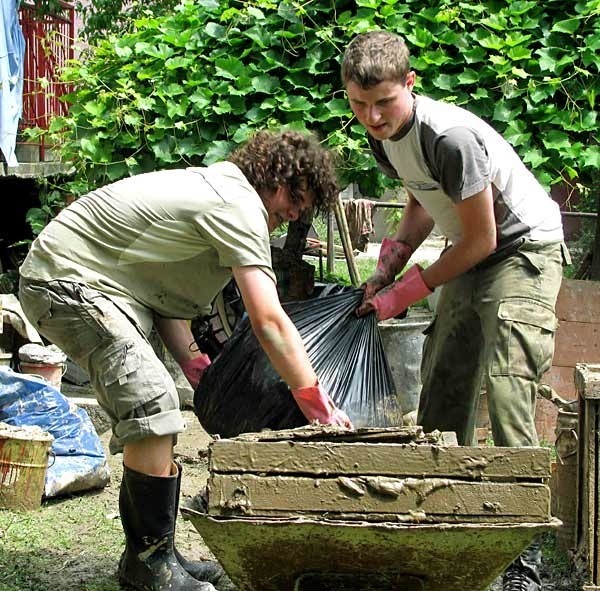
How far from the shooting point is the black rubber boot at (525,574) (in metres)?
3.41

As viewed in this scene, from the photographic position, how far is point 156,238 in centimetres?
320

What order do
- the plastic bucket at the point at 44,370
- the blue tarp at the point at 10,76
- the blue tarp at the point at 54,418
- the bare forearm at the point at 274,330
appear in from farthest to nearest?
the blue tarp at the point at 10,76 < the plastic bucket at the point at 44,370 < the blue tarp at the point at 54,418 < the bare forearm at the point at 274,330

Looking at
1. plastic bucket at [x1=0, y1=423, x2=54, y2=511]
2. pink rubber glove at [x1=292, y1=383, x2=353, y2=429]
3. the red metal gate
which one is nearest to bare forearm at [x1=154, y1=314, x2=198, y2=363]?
pink rubber glove at [x1=292, y1=383, x2=353, y2=429]

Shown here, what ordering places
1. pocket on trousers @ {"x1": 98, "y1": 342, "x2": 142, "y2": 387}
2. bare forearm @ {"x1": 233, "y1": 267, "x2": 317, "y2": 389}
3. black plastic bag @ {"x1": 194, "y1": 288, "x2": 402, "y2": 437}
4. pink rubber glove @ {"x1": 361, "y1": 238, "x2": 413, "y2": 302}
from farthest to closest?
pink rubber glove @ {"x1": 361, "y1": 238, "x2": 413, "y2": 302}, black plastic bag @ {"x1": 194, "y1": 288, "x2": 402, "y2": 437}, pocket on trousers @ {"x1": 98, "y1": 342, "x2": 142, "y2": 387}, bare forearm @ {"x1": 233, "y1": 267, "x2": 317, "y2": 389}

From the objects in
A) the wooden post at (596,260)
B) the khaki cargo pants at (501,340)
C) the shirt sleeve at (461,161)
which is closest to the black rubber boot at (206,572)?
the khaki cargo pants at (501,340)

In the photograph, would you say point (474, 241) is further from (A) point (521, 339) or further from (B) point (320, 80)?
(B) point (320, 80)

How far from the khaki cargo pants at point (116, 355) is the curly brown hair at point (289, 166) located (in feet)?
2.02

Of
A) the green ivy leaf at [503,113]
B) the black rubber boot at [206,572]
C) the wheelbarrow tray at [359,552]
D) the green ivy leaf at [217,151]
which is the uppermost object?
the green ivy leaf at [503,113]

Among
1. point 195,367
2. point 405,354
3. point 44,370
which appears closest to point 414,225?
point 195,367

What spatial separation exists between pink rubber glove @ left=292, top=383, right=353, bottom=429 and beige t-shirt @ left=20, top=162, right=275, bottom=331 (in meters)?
0.38

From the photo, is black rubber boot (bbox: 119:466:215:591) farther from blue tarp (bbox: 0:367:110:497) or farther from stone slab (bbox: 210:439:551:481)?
blue tarp (bbox: 0:367:110:497)

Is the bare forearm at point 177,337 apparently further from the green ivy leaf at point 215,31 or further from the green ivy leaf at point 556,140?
the green ivy leaf at point 556,140

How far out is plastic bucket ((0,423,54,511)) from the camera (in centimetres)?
431

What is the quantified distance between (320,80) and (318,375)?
223cm
